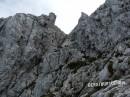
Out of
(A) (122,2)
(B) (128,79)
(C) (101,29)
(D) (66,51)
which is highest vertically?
(A) (122,2)

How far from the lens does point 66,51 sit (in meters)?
102

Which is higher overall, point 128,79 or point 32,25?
point 32,25

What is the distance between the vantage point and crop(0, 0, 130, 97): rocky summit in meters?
79.6

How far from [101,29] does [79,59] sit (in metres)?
13.4

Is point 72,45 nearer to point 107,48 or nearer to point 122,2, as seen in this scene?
point 107,48

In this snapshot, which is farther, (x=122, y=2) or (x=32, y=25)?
(x=32, y=25)

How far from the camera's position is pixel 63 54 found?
335ft

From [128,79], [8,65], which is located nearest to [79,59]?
[8,65]

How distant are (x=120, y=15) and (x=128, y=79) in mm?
39809

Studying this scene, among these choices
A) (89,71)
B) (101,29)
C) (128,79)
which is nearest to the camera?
(128,79)

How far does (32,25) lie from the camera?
12088 cm

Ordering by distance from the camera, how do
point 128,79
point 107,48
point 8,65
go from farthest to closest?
point 8,65
point 107,48
point 128,79

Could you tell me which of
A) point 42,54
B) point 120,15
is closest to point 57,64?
point 42,54

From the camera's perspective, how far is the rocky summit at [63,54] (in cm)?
7958
